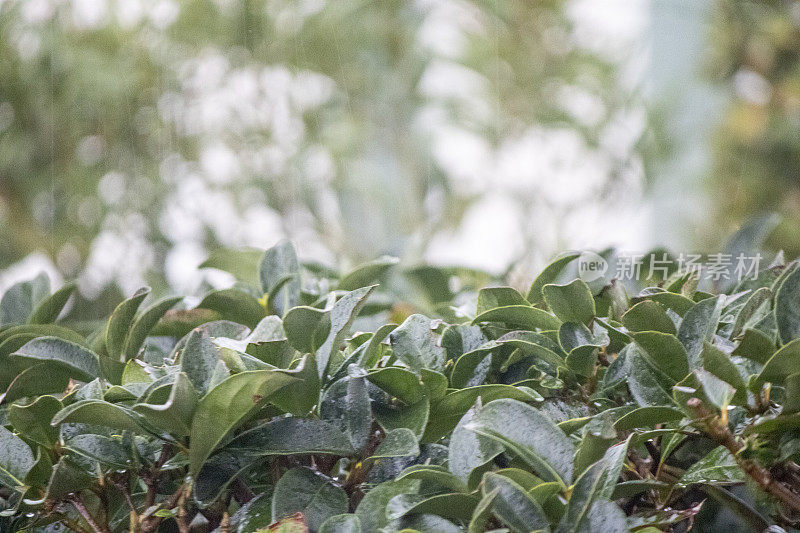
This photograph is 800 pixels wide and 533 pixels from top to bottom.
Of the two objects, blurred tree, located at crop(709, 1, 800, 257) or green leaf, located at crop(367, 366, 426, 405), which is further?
blurred tree, located at crop(709, 1, 800, 257)

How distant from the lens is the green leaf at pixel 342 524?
0.28m

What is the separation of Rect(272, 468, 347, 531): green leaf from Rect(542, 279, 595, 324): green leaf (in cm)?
13

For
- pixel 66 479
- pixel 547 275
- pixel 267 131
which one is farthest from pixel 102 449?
pixel 267 131

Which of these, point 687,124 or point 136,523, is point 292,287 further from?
point 687,124

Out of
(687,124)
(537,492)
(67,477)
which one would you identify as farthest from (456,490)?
(687,124)

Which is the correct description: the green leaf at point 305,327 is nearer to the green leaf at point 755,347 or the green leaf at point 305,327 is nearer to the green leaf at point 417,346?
the green leaf at point 417,346

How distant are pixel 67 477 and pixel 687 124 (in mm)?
3315

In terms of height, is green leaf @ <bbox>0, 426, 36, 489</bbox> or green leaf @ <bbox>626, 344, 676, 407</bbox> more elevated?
green leaf @ <bbox>626, 344, 676, 407</bbox>

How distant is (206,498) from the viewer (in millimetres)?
312

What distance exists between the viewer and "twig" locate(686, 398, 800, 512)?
0.28m

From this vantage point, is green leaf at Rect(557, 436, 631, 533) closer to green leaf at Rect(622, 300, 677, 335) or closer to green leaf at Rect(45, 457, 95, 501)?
green leaf at Rect(622, 300, 677, 335)

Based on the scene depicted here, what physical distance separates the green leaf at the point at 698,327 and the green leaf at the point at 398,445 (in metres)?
0.12

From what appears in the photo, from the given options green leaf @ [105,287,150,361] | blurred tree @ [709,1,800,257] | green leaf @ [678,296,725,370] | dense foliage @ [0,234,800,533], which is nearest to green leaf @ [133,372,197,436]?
dense foliage @ [0,234,800,533]

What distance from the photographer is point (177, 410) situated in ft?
0.94
